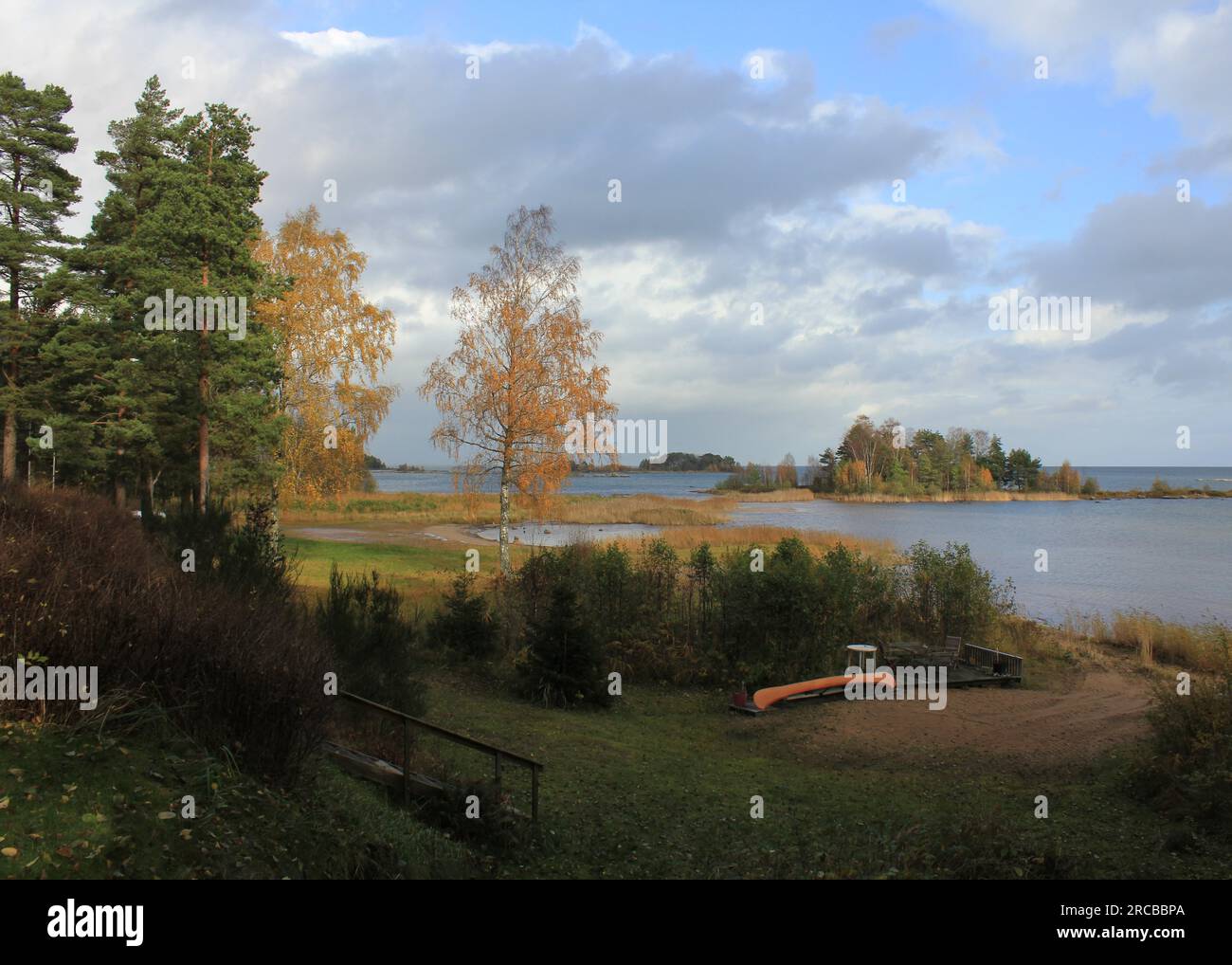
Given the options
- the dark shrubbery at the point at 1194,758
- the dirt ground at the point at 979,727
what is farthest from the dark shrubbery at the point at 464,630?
the dark shrubbery at the point at 1194,758

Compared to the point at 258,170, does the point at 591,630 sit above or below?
below

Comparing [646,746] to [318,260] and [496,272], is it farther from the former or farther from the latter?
[318,260]

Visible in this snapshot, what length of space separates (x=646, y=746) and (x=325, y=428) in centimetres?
1757

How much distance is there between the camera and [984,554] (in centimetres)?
3919

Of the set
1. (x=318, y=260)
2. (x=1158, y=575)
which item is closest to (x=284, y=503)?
(x=318, y=260)

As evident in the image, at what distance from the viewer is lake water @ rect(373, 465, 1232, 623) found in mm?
27422

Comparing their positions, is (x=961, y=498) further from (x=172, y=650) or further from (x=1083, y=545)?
(x=172, y=650)

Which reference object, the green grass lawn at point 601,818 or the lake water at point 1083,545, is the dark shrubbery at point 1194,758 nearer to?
the green grass lawn at point 601,818

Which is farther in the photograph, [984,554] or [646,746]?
[984,554]

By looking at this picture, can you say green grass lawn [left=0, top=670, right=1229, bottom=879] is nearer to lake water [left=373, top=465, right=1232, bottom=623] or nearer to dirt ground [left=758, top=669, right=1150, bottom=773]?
dirt ground [left=758, top=669, right=1150, bottom=773]

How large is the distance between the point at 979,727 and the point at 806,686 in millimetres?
3036

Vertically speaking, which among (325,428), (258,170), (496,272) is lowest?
(325,428)

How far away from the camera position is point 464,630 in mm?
16281
